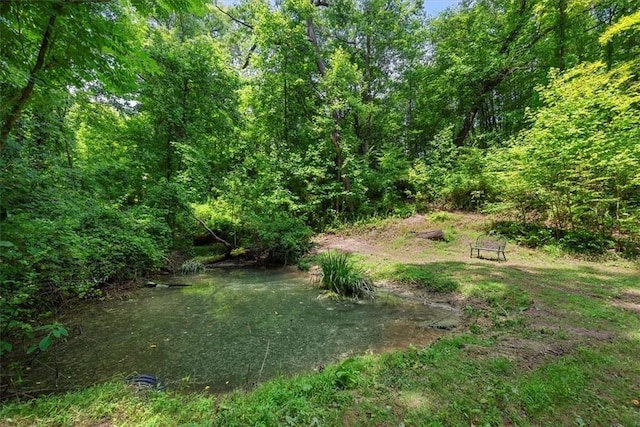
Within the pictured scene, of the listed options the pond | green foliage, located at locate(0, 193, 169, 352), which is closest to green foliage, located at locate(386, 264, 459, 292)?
the pond

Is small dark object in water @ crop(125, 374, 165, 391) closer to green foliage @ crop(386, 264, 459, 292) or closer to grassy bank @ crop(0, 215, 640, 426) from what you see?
grassy bank @ crop(0, 215, 640, 426)

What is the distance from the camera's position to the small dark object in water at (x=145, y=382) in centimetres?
318

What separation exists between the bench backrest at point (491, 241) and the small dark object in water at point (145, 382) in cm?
880

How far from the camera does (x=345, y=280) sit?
23.1ft

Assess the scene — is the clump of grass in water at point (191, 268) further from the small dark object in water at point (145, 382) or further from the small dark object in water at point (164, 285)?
the small dark object in water at point (145, 382)

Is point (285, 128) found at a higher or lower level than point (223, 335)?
higher

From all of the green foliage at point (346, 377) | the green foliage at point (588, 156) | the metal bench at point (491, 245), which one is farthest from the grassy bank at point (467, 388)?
the green foliage at point (588, 156)

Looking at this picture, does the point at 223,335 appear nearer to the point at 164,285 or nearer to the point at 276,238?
the point at 164,285

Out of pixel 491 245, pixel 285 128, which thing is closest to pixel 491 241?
pixel 491 245

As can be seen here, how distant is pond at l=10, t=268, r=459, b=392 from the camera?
3.81 m

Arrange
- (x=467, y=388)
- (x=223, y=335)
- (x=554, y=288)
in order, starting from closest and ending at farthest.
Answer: (x=467, y=388)
(x=223, y=335)
(x=554, y=288)

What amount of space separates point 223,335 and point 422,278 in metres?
4.81

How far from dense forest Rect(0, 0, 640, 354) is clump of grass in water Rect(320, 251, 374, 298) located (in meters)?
4.07

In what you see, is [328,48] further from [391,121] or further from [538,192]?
[538,192]
